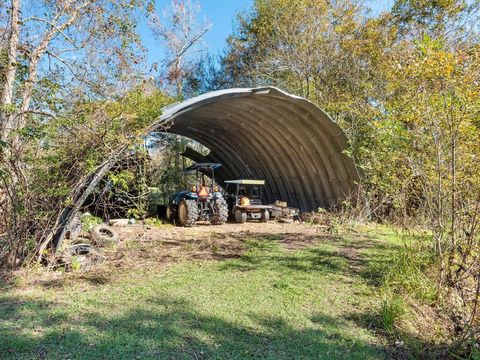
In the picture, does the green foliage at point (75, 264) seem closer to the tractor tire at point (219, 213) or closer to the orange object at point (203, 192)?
the tractor tire at point (219, 213)

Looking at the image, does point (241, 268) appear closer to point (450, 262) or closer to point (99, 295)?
point (99, 295)

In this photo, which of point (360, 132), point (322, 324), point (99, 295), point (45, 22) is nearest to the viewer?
point (322, 324)

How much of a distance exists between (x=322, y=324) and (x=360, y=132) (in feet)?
28.9

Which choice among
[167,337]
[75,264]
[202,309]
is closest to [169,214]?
[75,264]

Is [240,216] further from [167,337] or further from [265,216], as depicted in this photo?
[167,337]

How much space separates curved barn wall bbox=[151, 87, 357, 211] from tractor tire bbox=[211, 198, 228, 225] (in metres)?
2.84

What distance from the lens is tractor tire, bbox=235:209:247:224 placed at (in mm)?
11070

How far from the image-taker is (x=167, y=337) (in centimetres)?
293

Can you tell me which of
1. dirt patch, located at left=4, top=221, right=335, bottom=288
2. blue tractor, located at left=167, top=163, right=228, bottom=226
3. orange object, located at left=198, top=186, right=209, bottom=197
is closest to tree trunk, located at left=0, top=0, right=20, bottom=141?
dirt patch, located at left=4, top=221, right=335, bottom=288

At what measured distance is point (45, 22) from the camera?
8.05 metres

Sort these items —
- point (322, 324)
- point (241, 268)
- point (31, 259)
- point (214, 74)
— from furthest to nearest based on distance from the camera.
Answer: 1. point (214, 74)
2. point (241, 268)
3. point (31, 259)
4. point (322, 324)

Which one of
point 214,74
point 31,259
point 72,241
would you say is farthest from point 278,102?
point 214,74

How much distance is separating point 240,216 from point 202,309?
7.63m

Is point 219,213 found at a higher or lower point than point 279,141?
lower
